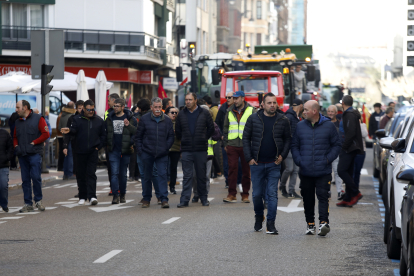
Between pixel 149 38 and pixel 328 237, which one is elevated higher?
pixel 149 38

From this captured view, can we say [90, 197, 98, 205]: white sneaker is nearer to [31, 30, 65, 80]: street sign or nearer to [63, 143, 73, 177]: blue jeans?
[63, 143, 73, 177]: blue jeans

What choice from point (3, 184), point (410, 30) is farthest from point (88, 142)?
point (410, 30)

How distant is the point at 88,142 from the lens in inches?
551

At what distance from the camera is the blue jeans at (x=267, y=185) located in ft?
34.6

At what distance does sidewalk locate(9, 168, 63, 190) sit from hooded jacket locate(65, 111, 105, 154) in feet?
15.0

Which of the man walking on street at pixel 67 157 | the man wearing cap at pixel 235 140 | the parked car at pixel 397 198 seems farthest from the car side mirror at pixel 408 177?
the man walking on street at pixel 67 157

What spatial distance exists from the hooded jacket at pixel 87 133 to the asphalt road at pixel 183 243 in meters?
1.10

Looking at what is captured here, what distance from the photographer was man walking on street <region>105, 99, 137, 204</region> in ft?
46.4

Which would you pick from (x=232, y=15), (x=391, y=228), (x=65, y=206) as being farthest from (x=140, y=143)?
(x=232, y=15)

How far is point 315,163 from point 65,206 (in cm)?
576

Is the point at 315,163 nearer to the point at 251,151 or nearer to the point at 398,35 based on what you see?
the point at 251,151

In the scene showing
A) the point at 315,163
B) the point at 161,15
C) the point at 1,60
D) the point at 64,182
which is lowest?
the point at 64,182

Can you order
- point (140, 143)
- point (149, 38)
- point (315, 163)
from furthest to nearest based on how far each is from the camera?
point (149, 38) → point (140, 143) → point (315, 163)

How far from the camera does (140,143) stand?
44.8 feet
